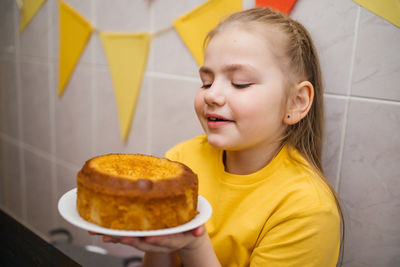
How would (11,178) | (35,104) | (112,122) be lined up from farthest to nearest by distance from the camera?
(11,178) → (35,104) → (112,122)

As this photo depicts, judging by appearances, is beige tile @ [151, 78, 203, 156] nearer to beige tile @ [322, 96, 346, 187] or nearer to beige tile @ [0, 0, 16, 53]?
beige tile @ [322, 96, 346, 187]

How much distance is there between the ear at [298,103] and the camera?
0.84m

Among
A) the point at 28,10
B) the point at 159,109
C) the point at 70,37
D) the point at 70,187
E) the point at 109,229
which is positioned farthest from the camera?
the point at 28,10

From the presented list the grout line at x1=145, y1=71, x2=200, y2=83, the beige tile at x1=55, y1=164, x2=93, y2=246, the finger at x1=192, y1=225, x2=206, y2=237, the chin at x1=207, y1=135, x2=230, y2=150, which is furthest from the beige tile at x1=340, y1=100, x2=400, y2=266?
the beige tile at x1=55, y1=164, x2=93, y2=246

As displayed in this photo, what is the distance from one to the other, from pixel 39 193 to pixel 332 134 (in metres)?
1.78

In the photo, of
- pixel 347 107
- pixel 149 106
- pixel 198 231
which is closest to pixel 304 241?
pixel 198 231

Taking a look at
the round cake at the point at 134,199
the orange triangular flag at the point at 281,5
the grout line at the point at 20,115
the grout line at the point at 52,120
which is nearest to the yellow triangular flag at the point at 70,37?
the grout line at the point at 52,120

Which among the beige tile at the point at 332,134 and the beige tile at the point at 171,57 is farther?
the beige tile at the point at 171,57

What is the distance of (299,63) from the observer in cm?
85

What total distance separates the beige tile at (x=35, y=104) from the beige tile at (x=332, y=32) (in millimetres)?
1464

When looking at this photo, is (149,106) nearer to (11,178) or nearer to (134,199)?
(134,199)

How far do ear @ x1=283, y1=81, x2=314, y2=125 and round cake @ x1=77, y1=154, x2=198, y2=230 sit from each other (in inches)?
12.5

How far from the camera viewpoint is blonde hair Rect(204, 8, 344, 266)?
0.83 m

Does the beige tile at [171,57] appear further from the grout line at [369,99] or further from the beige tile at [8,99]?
the beige tile at [8,99]
